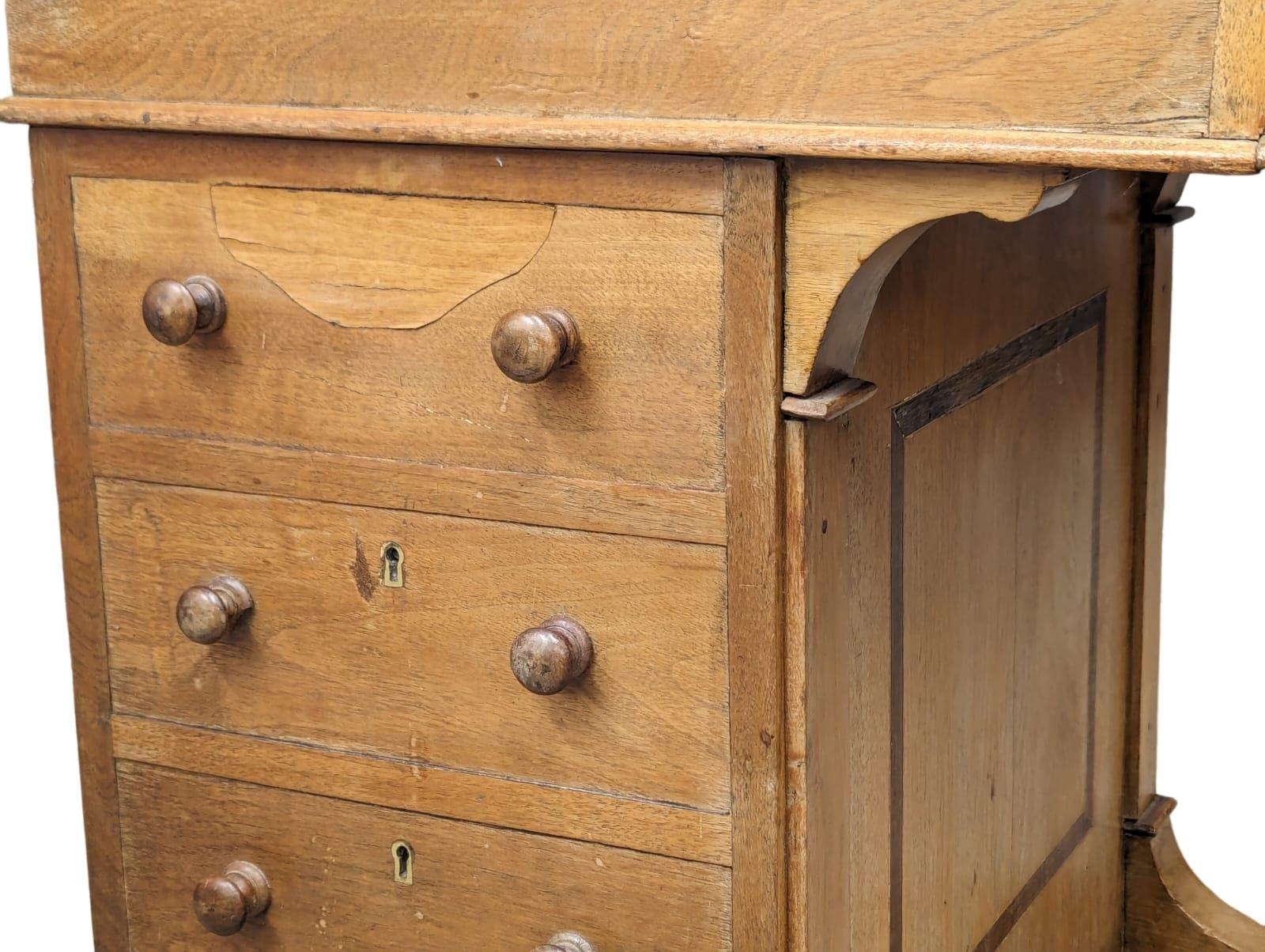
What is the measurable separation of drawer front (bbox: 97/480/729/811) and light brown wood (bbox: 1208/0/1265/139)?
0.54m

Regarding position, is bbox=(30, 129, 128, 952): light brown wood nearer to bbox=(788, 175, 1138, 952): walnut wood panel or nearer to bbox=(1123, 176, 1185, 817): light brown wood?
bbox=(788, 175, 1138, 952): walnut wood panel

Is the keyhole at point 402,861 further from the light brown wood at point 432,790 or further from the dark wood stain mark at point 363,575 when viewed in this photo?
the dark wood stain mark at point 363,575

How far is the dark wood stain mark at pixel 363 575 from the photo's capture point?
198 centimetres

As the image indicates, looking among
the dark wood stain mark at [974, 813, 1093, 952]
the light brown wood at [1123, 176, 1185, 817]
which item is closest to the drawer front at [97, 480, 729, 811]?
the dark wood stain mark at [974, 813, 1093, 952]

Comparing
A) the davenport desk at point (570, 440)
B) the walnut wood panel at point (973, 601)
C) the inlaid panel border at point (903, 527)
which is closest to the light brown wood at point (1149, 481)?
the walnut wood panel at point (973, 601)

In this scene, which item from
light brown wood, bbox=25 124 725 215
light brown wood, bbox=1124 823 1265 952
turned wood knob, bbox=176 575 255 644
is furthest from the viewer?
light brown wood, bbox=1124 823 1265 952

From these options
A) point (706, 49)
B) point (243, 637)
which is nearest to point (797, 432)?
point (706, 49)

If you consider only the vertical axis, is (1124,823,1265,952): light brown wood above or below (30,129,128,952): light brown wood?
below

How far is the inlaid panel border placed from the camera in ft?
6.41

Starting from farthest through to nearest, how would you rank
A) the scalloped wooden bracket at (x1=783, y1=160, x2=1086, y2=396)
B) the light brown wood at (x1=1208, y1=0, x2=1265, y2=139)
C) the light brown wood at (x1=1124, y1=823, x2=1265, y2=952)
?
1. the light brown wood at (x1=1124, y1=823, x2=1265, y2=952)
2. the scalloped wooden bracket at (x1=783, y1=160, x2=1086, y2=396)
3. the light brown wood at (x1=1208, y1=0, x2=1265, y2=139)

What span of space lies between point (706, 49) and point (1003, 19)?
0.78ft

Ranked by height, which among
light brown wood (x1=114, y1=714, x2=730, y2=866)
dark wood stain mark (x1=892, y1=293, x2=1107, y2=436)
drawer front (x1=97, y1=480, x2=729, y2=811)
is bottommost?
light brown wood (x1=114, y1=714, x2=730, y2=866)

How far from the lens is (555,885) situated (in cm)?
196

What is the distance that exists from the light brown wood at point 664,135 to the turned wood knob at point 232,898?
0.67 m
